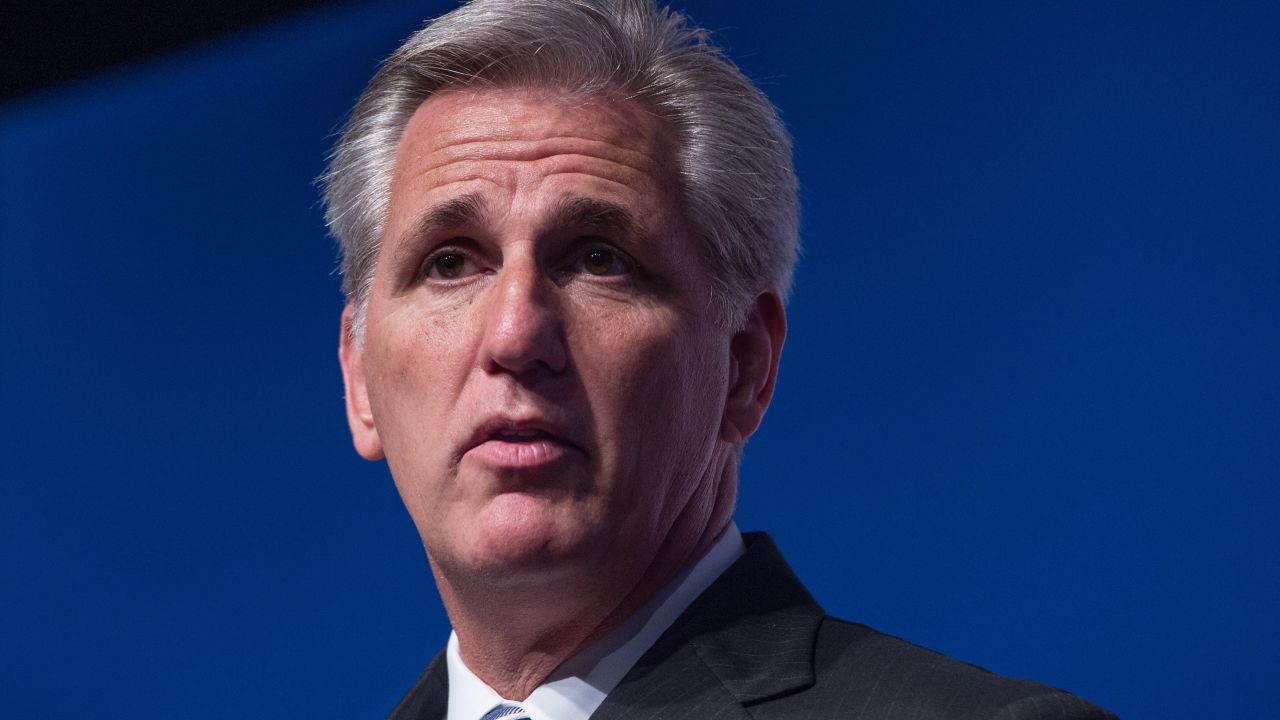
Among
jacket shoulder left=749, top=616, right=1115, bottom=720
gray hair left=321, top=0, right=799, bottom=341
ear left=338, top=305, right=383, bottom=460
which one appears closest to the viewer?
jacket shoulder left=749, top=616, right=1115, bottom=720

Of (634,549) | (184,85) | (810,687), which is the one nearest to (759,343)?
(634,549)

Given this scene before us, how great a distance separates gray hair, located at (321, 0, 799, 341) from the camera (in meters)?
1.65

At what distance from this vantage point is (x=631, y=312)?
1520mm

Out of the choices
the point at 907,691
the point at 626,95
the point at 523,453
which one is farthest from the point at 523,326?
the point at 907,691

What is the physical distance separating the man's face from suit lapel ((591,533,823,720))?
93 millimetres

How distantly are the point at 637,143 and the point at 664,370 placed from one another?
30cm

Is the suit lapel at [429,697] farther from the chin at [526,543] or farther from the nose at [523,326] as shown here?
the nose at [523,326]

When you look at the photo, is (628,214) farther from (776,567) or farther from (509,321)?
(776,567)

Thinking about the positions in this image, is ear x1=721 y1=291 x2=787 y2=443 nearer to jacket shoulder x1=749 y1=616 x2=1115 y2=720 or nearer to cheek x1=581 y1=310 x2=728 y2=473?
cheek x1=581 y1=310 x2=728 y2=473

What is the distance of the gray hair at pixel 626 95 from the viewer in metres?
1.65

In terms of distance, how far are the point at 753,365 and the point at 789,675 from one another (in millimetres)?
441

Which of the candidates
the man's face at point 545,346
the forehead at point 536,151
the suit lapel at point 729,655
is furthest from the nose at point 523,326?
the suit lapel at point 729,655

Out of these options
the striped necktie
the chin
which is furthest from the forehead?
the striped necktie

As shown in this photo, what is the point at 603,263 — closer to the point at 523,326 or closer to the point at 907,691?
the point at 523,326
